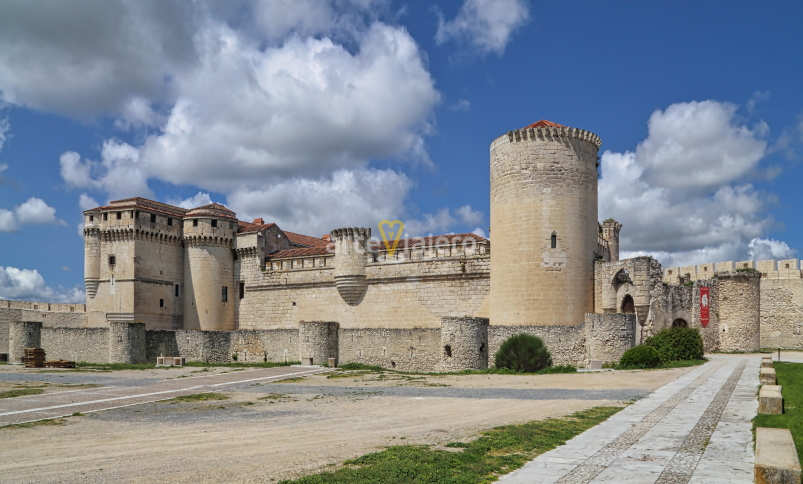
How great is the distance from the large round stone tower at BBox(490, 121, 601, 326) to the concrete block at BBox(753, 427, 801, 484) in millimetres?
20360

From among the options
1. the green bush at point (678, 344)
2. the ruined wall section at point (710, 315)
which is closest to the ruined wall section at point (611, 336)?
the green bush at point (678, 344)

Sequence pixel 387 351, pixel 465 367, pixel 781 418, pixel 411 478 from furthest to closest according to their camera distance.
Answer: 1. pixel 387 351
2. pixel 465 367
3. pixel 781 418
4. pixel 411 478

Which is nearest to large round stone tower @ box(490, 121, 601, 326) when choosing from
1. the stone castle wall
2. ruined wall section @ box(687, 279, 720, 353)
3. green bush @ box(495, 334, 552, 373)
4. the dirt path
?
green bush @ box(495, 334, 552, 373)

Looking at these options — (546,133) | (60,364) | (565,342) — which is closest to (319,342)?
(565,342)

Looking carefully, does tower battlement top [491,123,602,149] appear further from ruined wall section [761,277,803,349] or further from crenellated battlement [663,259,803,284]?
ruined wall section [761,277,803,349]

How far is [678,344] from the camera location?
24.5m

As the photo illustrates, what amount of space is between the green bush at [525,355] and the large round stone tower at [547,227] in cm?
182

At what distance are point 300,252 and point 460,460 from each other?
104 ft

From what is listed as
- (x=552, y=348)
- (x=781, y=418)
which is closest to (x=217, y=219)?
(x=552, y=348)

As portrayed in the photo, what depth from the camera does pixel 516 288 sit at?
89.9 feet

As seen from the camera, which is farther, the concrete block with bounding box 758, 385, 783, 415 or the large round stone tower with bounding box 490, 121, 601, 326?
the large round stone tower with bounding box 490, 121, 601, 326

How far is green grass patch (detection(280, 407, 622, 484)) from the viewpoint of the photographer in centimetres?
765

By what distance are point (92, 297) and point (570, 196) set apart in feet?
97.3

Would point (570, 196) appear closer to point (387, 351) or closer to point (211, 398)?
point (387, 351)
